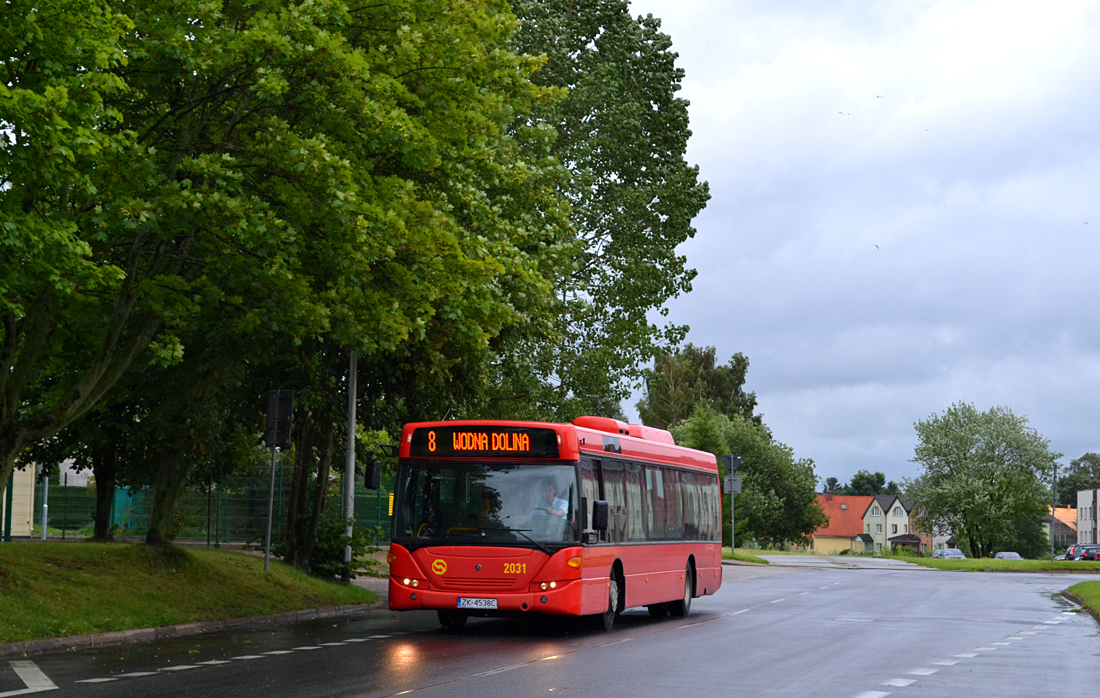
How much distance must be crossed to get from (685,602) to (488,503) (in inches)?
247

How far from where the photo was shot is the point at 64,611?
17375 millimetres

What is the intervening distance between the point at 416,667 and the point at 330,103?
7.28 metres

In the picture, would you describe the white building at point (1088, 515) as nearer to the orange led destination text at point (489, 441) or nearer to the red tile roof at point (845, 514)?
the red tile roof at point (845, 514)

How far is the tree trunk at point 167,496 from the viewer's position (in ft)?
73.0

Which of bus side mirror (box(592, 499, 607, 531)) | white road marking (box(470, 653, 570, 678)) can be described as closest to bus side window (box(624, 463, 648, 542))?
bus side mirror (box(592, 499, 607, 531))

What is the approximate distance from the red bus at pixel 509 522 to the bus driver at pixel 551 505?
0.04ft

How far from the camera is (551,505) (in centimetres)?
1867

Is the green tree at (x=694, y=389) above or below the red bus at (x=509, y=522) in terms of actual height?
above

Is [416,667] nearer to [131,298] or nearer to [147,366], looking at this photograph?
[131,298]

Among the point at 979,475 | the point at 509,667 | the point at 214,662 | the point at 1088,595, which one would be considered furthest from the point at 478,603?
the point at 979,475

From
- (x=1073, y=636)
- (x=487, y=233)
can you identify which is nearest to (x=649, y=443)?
(x=487, y=233)

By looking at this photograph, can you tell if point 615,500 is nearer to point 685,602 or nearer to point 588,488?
point 588,488

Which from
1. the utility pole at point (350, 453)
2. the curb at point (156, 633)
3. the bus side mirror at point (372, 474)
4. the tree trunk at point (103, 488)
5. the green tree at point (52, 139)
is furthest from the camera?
the tree trunk at point (103, 488)

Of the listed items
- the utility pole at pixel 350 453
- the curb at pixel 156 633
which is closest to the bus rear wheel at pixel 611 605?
the curb at pixel 156 633
